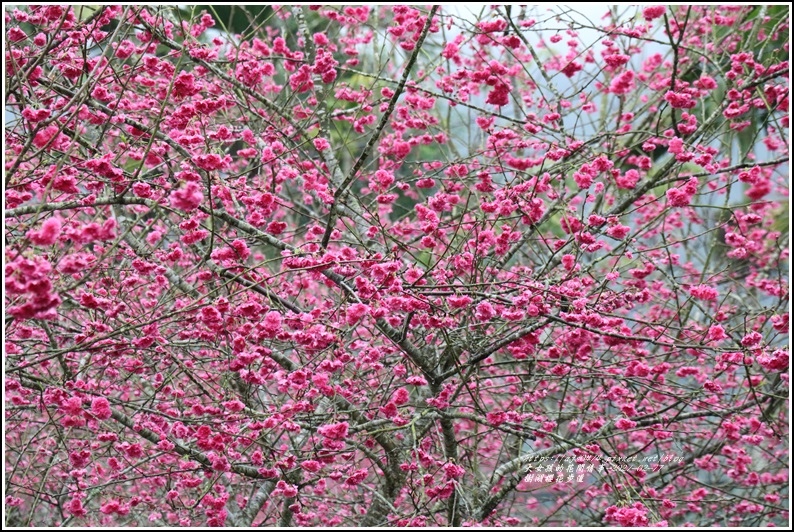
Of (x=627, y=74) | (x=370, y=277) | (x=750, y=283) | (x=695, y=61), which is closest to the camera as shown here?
(x=370, y=277)

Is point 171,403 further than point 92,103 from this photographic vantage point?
Yes

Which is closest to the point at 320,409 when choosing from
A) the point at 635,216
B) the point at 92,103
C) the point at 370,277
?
the point at 370,277

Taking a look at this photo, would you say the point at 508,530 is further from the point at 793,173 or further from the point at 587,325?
the point at 793,173

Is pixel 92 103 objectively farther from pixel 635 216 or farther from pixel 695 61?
pixel 635 216

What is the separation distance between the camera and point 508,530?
318cm

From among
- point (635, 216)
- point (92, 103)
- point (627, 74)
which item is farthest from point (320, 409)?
point (635, 216)

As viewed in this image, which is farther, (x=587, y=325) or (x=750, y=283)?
(x=750, y=283)

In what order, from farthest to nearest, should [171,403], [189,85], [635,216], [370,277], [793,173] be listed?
[635,216], [171,403], [793,173], [370,277], [189,85]

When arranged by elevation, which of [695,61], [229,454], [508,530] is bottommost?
[508,530]

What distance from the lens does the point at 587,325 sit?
317cm

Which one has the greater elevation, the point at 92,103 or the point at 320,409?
the point at 92,103

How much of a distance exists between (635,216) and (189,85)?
574 centimetres

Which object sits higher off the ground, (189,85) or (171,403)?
(189,85)

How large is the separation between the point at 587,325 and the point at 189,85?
1.98m
